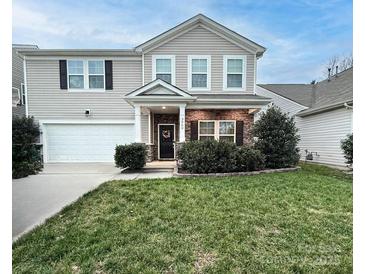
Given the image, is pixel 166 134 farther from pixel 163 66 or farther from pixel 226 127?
pixel 163 66

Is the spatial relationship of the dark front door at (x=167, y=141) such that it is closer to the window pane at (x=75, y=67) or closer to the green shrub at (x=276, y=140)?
the green shrub at (x=276, y=140)

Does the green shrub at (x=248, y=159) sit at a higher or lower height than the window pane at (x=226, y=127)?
lower

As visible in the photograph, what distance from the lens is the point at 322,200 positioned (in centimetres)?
527

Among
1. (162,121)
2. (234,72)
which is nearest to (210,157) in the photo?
(162,121)

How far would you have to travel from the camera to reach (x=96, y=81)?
12.7 metres

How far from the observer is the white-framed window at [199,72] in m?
12.4

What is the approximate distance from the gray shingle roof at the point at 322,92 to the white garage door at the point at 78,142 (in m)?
12.3

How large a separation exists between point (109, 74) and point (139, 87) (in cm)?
182

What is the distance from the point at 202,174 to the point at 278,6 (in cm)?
723

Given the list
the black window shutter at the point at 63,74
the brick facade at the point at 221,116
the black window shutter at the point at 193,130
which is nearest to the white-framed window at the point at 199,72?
the brick facade at the point at 221,116

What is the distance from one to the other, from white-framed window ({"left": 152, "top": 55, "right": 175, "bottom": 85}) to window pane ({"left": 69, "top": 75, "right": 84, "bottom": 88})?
401cm

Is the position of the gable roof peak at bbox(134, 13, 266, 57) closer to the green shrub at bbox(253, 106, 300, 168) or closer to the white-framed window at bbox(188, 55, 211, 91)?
the white-framed window at bbox(188, 55, 211, 91)

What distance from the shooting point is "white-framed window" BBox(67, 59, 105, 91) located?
41.2ft

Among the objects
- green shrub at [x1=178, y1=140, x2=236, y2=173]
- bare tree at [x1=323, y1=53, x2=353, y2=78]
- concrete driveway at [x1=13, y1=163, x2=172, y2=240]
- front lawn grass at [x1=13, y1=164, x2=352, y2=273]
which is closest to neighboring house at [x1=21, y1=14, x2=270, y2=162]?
green shrub at [x1=178, y1=140, x2=236, y2=173]
